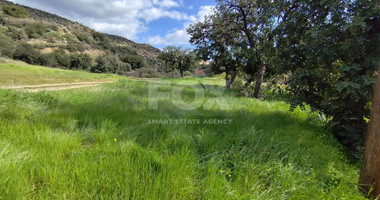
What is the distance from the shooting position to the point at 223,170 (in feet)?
5.27

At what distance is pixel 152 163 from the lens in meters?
1.61

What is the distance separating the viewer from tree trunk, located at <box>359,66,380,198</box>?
4.49 ft

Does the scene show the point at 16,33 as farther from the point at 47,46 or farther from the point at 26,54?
the point at 26,54

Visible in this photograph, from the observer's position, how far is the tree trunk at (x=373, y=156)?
1.37 m

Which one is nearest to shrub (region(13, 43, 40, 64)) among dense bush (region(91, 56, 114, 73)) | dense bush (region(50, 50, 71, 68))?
dense bush (region(50, 50, 71, 68))

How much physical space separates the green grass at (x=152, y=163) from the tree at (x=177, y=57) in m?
31.6

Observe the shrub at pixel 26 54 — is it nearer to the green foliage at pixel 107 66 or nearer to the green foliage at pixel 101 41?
the green foliage at pixel 107 66

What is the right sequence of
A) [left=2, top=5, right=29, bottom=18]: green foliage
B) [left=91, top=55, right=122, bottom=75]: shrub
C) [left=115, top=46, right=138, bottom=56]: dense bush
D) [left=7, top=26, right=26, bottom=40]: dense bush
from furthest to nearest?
[left=115, top=46, right=138, bottom=56]: dense bush, [left=2, top=5, right=29, bottom=18]: green foliage, [left=91, top=55, right=122, bottom=75]: shrub, [left=7, top=26, right=26, bottom=40]: dense bush

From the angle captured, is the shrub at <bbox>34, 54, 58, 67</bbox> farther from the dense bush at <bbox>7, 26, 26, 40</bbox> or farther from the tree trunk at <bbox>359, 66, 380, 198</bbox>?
the tree trunk at <bbox>359, 66, 380, 198</bbox>

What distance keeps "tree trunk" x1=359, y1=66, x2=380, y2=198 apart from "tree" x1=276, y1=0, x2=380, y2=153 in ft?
3.43

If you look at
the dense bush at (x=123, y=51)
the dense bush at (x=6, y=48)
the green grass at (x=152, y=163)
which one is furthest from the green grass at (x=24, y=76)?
the dense bush at (x=123, y=51)

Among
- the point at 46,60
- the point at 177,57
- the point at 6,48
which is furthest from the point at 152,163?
the point at 177,57

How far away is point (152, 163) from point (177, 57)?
33.4 meters

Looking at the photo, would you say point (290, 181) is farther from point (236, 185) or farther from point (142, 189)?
point (142, 189)
